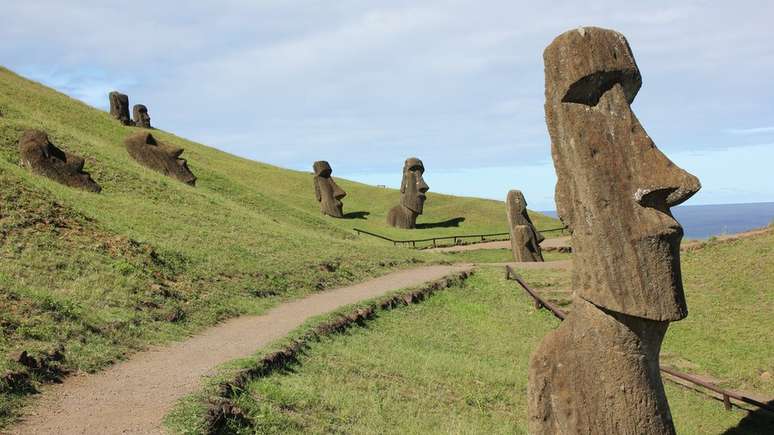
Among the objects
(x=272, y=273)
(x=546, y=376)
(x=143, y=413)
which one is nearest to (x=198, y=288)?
(x=272, y=273)

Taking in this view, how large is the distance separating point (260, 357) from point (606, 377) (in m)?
5.69

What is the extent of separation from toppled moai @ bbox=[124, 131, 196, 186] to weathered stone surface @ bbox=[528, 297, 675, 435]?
30.0 metres

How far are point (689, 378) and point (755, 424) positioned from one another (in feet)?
3.81

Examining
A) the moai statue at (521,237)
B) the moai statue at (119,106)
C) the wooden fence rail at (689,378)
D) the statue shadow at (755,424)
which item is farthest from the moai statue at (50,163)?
the moai statue at (119,106)

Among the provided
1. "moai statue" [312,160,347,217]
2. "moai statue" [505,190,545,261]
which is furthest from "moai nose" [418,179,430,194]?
"moai statue" [505,190,545,261]

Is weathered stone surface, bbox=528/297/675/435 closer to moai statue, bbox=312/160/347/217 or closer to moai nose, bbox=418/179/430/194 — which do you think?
moai nose, bbox=418/179/430/194

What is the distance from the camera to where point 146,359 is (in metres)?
10.5

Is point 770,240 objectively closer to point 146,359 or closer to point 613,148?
point 613,148

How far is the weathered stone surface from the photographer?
6.46 m

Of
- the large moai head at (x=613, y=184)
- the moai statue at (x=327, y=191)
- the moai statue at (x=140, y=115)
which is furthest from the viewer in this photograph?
the moai statue at (x=140, y=115)

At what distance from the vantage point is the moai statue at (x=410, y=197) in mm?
44469

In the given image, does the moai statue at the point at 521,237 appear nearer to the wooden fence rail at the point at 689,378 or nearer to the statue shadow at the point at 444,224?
the wooden fence rail at the point at 689,378

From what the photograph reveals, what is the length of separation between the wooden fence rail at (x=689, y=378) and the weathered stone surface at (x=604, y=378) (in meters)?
4.48

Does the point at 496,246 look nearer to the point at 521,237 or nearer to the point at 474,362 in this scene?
the point at 521,237
